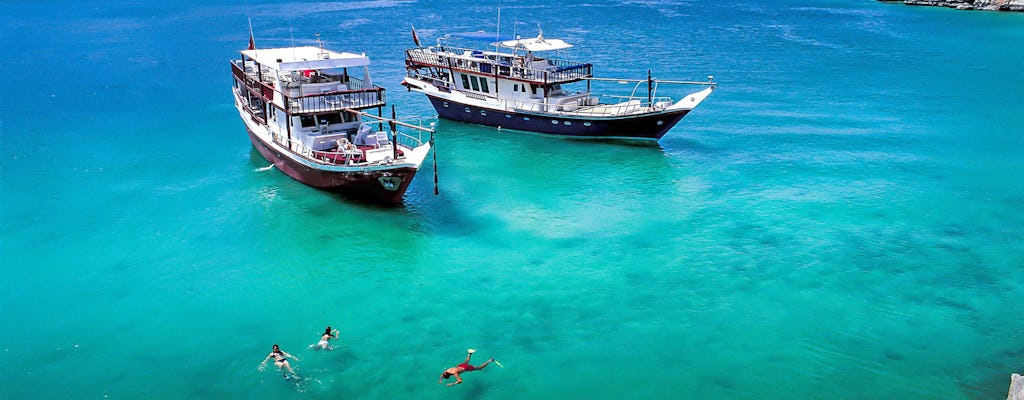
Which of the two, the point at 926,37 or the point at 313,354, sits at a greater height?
the point at 926,37

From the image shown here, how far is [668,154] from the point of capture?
50062 millimetres

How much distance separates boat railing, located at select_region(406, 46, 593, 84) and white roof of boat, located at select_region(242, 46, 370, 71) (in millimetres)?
14073

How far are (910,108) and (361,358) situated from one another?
5371cm

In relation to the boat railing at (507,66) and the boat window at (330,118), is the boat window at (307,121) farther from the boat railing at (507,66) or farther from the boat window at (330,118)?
the boat railing at (507,66)

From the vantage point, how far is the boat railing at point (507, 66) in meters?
53.3

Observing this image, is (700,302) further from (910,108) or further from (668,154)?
(910,108)

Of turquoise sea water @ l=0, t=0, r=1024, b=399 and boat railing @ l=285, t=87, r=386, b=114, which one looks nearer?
turquoise sea water @ l=0, t=0, r=1024, b=399

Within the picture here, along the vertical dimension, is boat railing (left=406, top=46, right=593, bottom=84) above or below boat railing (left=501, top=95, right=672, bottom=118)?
above

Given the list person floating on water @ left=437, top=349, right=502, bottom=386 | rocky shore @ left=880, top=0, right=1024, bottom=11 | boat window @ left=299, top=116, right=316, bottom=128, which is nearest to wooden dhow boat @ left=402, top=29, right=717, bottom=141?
boat window @ left=299, top=116, right=316, bottom=128

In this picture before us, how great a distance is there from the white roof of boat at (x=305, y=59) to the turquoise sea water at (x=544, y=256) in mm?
7329

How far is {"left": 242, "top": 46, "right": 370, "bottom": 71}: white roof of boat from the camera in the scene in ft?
132

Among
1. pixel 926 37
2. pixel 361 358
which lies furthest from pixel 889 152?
pixel 926 37

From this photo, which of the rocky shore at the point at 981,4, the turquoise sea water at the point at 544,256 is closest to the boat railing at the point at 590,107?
the turquoise sea water at the point at 544,256

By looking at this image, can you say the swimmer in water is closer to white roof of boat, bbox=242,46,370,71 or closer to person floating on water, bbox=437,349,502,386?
person floating on water, bbox=437,349,502,386
